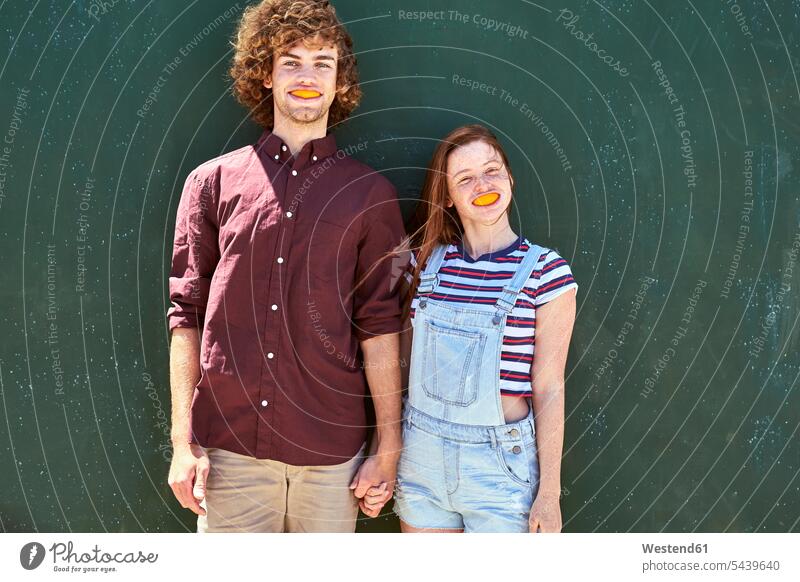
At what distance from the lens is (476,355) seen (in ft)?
7.60

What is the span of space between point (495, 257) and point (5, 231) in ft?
5.44

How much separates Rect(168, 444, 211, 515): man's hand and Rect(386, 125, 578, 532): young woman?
0.55 metres

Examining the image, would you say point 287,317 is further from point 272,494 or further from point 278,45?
point 278,45

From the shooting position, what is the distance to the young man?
7.73 feet

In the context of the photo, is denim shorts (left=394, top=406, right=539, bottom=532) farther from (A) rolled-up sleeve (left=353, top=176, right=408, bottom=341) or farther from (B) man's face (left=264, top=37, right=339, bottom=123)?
(B) man's face (left=264, top=37, right=339, bottom=123)

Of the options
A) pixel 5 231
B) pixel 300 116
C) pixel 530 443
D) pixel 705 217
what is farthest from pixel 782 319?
pixel 5 231

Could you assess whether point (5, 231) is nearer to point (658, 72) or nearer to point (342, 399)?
point (342, 399)

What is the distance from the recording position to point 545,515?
2268 millimetres

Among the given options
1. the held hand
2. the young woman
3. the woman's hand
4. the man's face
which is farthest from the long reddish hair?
the woman's hand

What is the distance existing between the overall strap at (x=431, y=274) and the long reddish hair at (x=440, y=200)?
0.08 ft

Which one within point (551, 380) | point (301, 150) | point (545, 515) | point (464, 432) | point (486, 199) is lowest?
point (545, 515)
